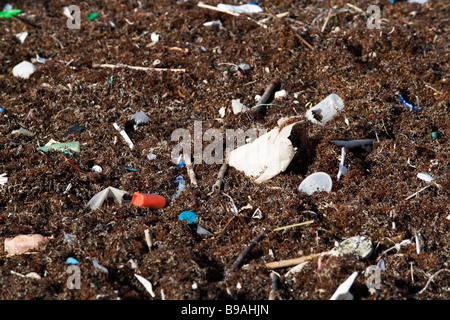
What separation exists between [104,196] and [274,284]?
5.67ft

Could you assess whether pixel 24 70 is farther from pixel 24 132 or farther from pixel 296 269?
pixel 296 269

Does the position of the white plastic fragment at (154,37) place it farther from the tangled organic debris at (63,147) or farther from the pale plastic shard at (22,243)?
the pale plastic shard at (22,243)

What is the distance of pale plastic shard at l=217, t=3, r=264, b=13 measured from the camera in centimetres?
691

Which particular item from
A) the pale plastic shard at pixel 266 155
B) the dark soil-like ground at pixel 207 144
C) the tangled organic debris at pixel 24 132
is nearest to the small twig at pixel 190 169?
the dark soil-like ground at pixel 207 144

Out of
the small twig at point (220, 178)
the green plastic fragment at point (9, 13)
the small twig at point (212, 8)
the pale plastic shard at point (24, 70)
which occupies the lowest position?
the small twig at point (220, 178)

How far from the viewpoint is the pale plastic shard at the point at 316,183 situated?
420 cm

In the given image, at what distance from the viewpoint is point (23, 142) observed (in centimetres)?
495

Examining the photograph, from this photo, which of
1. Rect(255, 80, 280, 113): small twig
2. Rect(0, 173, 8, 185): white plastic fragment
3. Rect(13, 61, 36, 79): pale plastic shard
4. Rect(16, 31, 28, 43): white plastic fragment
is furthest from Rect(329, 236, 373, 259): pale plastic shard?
Rect(16, 31, 28, 43): white plastic fragment

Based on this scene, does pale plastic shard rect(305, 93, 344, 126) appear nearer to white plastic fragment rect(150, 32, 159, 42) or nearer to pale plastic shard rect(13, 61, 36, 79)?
white plastic fragment rect(150, 32, 159, 42)

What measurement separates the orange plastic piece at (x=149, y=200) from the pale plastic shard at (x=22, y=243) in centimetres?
79

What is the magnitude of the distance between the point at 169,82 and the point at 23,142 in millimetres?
1821

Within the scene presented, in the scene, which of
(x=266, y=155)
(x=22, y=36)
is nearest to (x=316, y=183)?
(x=266, y=155)

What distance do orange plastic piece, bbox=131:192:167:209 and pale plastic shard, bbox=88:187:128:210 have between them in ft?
0.46
